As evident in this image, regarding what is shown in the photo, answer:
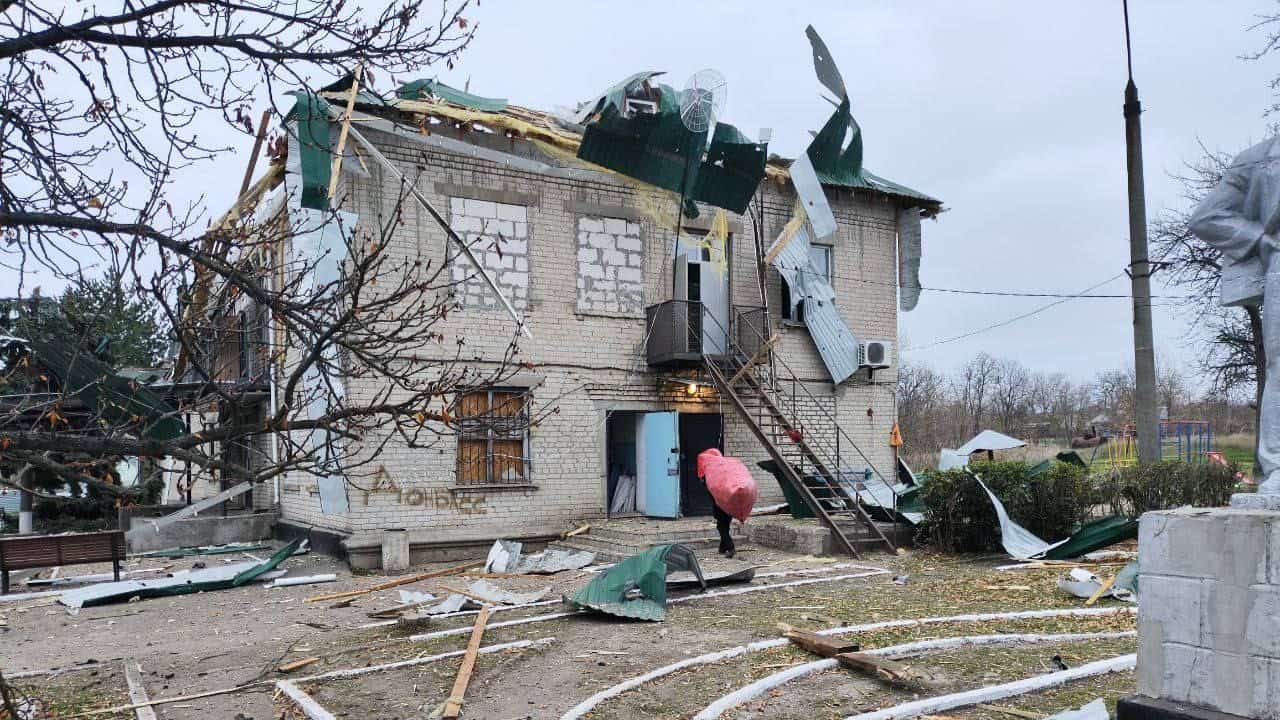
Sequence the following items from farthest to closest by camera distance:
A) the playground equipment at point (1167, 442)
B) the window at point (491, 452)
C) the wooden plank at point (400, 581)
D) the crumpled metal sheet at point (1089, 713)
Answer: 1. the playground equipment at point (1167, 442)
2. the window at point (491, 452)
3. the wooden plank at point (400, 581)
4. the crumpled metal sheet at point (1089, 713)

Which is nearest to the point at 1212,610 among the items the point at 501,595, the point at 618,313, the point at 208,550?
the point at 501,595

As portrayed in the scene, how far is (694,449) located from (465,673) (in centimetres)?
1077

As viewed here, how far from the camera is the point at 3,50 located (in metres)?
4.38

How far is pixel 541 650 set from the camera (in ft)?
24.8

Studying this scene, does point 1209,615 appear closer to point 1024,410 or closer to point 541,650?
point 541,650

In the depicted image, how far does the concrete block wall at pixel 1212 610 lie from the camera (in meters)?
4.29

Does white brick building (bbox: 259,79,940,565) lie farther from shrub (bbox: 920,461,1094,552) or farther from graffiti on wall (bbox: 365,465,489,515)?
shrub (bbox: 920,461,1094,552)

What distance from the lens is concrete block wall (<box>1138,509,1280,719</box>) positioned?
14.1 ft

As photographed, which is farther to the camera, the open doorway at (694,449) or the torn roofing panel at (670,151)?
the open doorway at (694,449)

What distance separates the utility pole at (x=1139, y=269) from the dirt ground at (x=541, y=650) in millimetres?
2694

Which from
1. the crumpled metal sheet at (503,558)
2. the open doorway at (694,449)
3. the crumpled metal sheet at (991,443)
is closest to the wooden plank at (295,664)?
the crumpled metal sheet at (503,558)

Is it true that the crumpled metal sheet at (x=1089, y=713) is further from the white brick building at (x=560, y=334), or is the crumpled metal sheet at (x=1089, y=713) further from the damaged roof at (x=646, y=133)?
the damaged roof at (x=646, y=133)

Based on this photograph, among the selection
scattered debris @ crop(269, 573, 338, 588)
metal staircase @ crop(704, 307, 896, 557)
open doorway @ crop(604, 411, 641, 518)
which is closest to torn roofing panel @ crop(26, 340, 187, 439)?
scattered debris @ crop(269, 573, 338, 588)

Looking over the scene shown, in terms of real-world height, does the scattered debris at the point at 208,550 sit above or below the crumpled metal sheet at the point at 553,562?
below
